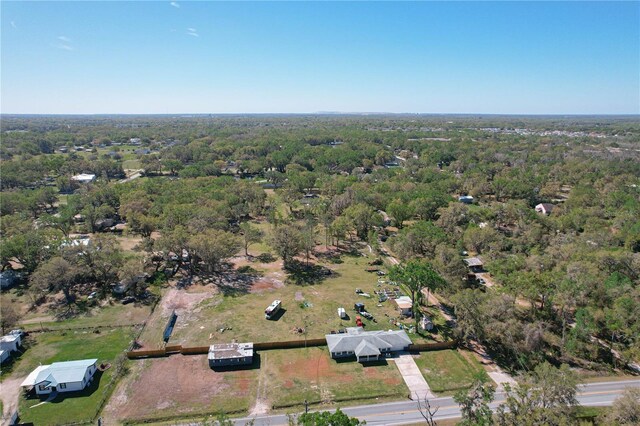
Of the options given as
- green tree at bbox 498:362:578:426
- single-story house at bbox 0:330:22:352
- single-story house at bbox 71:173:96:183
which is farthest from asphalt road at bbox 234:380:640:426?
single-story house at bbox 71:173:96:183

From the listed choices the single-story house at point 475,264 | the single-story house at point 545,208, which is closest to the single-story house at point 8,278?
the single-story house at point 475,264

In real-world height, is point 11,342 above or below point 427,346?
above

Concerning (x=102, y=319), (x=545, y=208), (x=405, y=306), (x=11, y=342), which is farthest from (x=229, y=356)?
(x=545, y=208)

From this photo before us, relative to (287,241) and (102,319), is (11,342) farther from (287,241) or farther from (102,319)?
(287,241)

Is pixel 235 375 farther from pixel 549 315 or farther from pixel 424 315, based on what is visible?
pixel 549 315

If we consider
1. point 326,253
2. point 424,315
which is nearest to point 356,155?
point 326,253

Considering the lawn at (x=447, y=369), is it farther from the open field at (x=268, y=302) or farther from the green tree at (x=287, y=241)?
the green tree at (x=287, y=241)
